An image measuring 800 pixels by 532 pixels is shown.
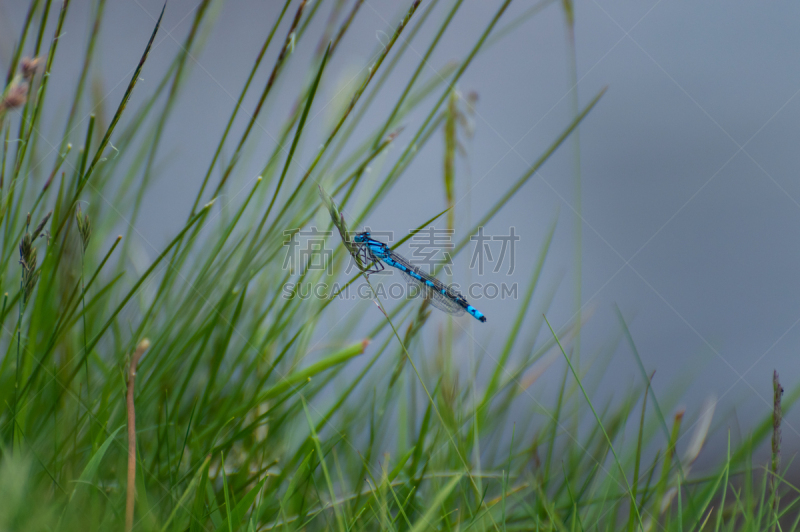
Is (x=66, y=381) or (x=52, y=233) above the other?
(x=52, y=233)

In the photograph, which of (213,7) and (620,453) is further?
(213,7)

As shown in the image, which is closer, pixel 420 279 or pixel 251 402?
pixel 251 402

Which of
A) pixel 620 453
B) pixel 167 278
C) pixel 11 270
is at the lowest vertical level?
pixel 11 270

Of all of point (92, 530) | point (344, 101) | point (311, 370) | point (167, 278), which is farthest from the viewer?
point (344, 101)

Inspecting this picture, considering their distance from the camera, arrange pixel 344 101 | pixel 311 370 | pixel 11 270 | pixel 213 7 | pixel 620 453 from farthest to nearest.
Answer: pixel 213 7
pixel 344 101
pixel 11 270
pixel 620 453
pixel 311 370

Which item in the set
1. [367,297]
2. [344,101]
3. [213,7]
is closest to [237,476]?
[367,297]

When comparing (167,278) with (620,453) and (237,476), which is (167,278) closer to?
(237,476)

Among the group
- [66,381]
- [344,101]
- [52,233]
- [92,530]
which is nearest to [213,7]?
[344,101]
